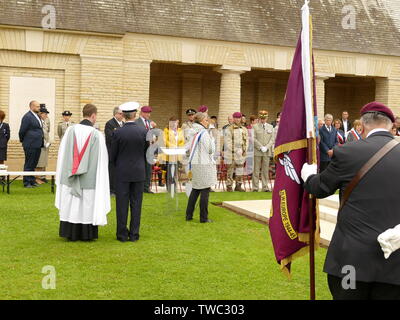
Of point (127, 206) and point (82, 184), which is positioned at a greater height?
point (82, 184)

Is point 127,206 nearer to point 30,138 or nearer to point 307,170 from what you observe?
point 307,170

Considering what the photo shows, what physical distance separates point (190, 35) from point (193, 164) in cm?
948

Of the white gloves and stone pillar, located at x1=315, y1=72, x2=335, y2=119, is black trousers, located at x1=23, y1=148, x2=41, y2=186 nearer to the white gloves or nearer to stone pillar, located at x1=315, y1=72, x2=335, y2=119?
stone pillar, located at x1=315, y1=72, x2=335, y2=119

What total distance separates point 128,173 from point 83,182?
26.8 inches

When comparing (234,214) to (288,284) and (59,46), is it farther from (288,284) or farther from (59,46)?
(59,46)

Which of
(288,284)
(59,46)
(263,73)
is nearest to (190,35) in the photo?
(59,46)

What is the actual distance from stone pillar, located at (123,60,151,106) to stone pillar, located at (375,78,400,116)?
964cm

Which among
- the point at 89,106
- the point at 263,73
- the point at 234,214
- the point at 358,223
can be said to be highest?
the point at 263,73

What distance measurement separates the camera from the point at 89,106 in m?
8.62

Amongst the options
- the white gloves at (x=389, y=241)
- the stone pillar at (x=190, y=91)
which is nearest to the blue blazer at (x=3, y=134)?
the stone pillar at (x=190, y=91)

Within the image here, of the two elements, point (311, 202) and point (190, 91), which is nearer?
point (311, 202)

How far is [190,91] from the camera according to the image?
23.6 meters

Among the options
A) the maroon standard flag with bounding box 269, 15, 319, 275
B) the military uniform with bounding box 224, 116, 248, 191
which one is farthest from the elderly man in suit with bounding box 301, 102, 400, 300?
the military uniform with bounding box 224, 116, 248, 191

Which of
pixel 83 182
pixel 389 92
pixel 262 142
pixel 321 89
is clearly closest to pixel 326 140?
pixel 262 142
